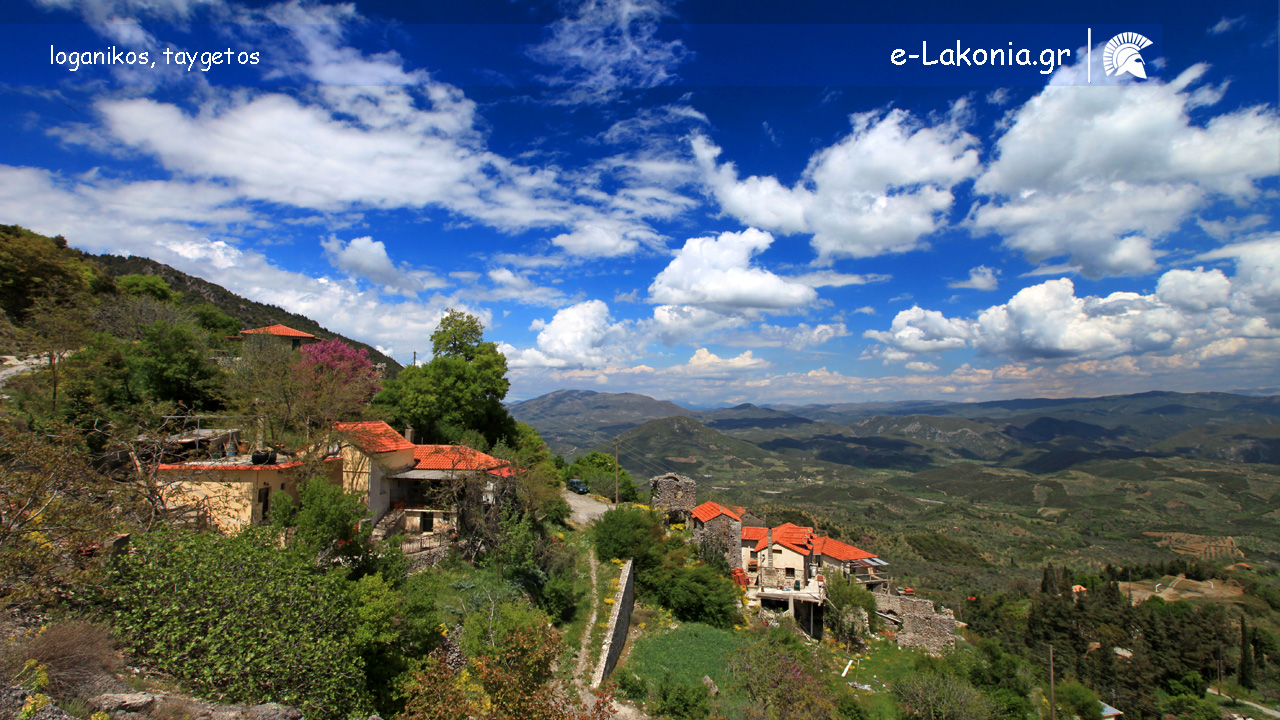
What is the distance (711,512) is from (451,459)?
18.0 m

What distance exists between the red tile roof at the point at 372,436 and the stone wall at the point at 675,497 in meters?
20.6

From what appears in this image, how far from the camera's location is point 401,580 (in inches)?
643

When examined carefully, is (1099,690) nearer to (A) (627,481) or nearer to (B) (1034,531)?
(A) (627,481)

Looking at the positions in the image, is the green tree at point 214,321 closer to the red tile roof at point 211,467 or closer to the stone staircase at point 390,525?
the stone staircase at point 390,525

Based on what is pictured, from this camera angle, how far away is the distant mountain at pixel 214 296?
63.9m

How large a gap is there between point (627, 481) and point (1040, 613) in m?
42.0

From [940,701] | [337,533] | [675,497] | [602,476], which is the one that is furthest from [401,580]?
[602,476]

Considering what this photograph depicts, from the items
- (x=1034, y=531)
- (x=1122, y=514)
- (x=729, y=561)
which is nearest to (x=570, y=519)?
(x=729, y=561)

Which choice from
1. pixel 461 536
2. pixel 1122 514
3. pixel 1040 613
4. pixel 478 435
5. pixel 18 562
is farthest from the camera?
pixel 1122 514

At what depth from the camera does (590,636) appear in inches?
808

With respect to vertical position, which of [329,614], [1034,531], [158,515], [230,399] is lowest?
[1034,531]

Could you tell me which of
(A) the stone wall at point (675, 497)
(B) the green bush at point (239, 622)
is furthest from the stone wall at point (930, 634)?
(B) the green bush at point (239, 622)

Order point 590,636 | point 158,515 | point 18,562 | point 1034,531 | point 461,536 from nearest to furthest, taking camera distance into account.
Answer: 1. point 18,562
2. point 158,515
3. point 590,636
4. point 461,536
5. point 1034,531

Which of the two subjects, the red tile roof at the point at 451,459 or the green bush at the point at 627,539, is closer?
the red tile roof at the point at 451,459
